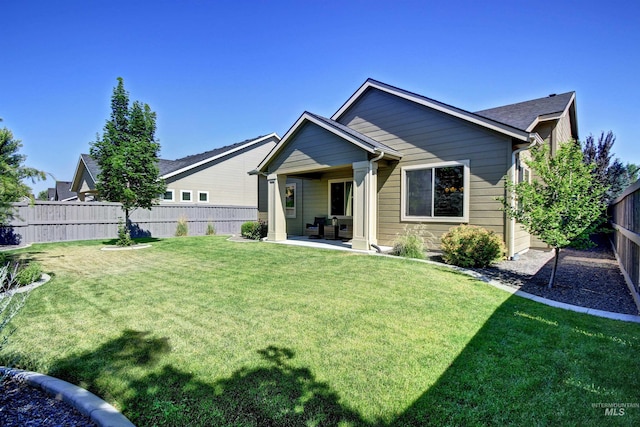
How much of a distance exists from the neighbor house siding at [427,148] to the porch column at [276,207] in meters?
3.66

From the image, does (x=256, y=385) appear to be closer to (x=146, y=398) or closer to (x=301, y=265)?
(x=146, y=398)

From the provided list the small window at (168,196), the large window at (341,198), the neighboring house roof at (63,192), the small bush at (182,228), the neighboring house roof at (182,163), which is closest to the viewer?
the large window at (341,198)

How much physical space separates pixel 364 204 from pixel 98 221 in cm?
1373

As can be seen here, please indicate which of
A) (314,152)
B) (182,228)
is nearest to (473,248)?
(314,152)

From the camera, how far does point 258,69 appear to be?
46.7 feet

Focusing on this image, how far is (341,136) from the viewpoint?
9.99 meters

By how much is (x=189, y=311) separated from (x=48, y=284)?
390 cm

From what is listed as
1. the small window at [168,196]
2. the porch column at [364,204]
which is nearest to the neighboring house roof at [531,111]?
the porch column at [364,204]

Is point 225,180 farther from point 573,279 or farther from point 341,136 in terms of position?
point 573,279

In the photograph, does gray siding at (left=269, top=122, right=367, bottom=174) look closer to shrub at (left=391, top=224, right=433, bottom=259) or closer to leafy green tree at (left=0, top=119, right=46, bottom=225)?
shrub at (left=391, top=224, right=433, bottom=259)

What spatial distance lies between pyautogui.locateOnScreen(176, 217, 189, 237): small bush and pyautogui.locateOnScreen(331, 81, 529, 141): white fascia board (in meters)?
10.8

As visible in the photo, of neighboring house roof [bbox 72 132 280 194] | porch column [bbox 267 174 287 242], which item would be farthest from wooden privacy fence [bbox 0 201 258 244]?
porch column [bbox 267 174 287 242]

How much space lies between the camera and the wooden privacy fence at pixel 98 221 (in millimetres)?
13164

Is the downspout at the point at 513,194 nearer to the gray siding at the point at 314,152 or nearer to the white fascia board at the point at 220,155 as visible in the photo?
the gray siding at the point at 314,152
